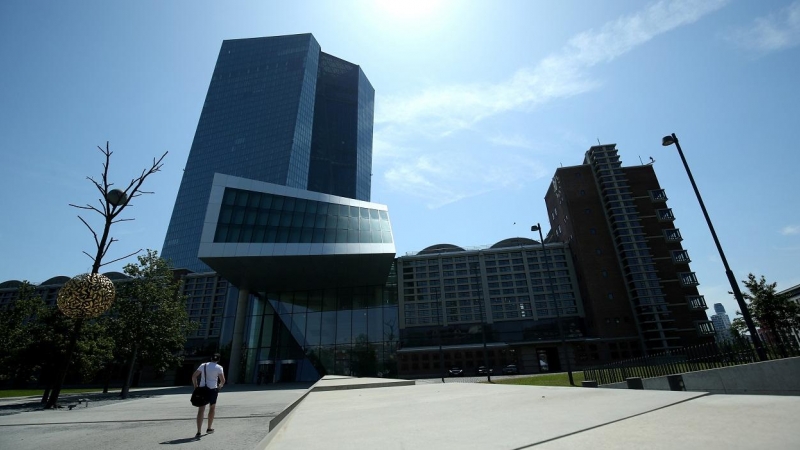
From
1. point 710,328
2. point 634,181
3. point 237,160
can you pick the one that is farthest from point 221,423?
point 237,160

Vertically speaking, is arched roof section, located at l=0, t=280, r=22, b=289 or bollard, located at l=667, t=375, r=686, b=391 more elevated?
arched roof section, located at l=0, t=280, r=22, b=289

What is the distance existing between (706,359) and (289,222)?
30.3m

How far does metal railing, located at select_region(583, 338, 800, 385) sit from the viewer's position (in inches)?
368

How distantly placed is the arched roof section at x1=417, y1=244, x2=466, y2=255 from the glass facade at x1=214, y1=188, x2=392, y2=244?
1123 inches

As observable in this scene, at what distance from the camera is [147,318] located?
2759 centimetres

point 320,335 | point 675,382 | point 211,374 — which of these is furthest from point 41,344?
point 675,382

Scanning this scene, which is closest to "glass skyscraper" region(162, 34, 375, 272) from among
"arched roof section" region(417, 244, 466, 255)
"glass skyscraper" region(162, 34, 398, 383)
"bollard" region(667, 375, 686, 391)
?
"glass skyscraper" region(162, 34, 398, 383)

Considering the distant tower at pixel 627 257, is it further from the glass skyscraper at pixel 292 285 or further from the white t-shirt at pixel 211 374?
the white t-shirt at pixel 211 374

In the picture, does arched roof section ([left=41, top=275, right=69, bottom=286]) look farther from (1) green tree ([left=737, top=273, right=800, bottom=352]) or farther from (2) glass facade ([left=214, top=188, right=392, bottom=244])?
(1) green tree ([left=737, top=273, right=800, bottom=352])

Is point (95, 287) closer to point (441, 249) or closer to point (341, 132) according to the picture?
point (441, 249)

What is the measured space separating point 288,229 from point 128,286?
13.5 metres

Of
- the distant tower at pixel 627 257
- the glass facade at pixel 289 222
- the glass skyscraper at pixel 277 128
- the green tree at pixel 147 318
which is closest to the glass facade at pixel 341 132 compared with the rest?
the glass skyscraper at pixel 277 128

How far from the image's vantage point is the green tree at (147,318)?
27031 millimetres

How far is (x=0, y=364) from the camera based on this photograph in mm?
25797
